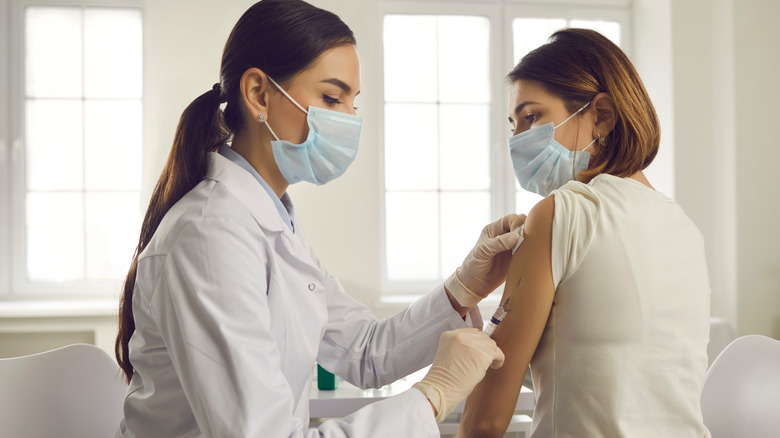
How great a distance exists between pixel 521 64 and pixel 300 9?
0.45 metres

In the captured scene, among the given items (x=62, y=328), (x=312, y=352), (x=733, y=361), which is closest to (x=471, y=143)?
(x=733, y=361)

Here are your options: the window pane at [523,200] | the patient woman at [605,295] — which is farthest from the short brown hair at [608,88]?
the window pane at [523,200]

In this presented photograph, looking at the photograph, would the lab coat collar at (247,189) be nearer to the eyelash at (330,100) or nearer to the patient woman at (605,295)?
the eyelash at (330,100)

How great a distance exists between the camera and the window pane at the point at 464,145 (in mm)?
3551

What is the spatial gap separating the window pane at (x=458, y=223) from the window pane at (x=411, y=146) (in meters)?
0.15

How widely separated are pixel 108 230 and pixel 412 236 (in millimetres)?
1642

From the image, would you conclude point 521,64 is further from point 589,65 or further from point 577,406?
point 577,406

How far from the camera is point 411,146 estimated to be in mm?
3525

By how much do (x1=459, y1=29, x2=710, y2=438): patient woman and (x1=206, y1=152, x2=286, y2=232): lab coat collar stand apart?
0.45 metres

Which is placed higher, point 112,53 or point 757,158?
point 112,53

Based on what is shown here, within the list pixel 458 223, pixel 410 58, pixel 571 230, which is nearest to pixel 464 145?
pixel 458 223

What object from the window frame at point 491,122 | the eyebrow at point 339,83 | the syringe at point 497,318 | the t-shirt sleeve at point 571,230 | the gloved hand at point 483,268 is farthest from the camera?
the window frame at point 491,122

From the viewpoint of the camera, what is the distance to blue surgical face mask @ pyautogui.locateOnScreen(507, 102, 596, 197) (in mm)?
1247

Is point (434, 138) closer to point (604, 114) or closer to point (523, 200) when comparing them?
point (523, 200)
